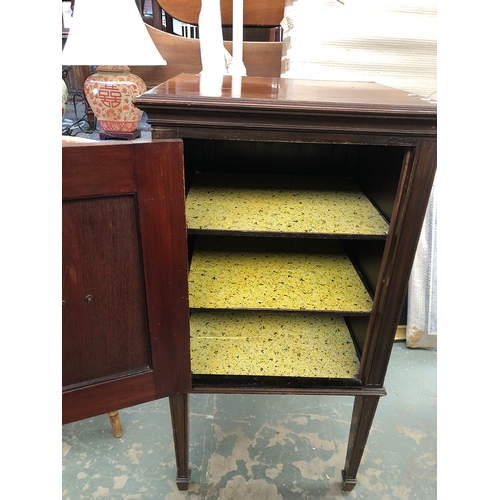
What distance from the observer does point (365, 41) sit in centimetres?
106

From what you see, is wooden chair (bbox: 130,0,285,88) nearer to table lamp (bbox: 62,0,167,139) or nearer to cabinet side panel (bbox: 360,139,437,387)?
table lamp (bbox: 62,0,167,139)

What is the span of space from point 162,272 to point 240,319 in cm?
44

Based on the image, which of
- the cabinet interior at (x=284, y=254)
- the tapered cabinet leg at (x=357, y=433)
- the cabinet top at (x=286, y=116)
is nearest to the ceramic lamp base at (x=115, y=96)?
the cabinet interior at (x=284, y=254)

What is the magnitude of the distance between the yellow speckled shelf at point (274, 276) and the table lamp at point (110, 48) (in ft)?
1.77

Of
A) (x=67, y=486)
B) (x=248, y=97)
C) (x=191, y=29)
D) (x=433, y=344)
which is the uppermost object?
(x=191, y=29)

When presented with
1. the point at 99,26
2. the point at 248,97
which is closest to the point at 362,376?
the point at 248,97

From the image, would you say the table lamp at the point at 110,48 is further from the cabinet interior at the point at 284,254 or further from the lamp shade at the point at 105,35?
the cabinet interior at the point at 284,254

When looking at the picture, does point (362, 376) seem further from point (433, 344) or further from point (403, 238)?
point (433, 344)

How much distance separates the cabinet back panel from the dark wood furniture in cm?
11

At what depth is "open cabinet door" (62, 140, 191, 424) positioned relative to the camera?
546 millimetres

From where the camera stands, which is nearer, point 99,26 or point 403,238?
point 403,238

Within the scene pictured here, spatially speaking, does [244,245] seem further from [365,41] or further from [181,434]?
[365,41]

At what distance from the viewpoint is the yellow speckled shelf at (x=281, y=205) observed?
0.74 meters

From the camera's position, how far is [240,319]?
1.03 m
